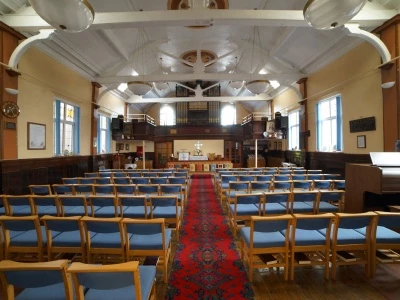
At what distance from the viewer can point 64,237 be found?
7.54ft

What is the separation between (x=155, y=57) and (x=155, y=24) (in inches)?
205

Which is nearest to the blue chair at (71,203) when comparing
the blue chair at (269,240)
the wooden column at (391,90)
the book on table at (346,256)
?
the blue chair at (269,240)

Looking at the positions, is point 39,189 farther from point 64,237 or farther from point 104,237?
point 104,237

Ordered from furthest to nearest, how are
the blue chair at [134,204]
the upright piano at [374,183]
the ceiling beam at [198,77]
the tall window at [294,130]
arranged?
1. the tall window at [294,130]
2. the ceiling beam at [198,77]
3. the blue chair at [134,204]
4. the upright piano at [374,183]

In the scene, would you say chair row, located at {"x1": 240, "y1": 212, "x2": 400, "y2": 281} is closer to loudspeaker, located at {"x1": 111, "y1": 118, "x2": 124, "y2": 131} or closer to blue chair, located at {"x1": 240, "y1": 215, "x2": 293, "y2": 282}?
blue chair, located at {"x1": 240, "y1": 215, "x2": 293, "y2": 282}

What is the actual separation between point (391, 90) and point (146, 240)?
5718mm

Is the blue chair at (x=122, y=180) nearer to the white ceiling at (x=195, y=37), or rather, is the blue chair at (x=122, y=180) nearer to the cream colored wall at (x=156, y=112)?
the white ceiling at (x=195, y=37)

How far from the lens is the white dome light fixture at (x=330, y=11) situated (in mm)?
1946

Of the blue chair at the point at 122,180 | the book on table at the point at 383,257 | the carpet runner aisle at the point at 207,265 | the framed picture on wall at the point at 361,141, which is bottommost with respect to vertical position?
the carpet runner aisle at the point at 207,265

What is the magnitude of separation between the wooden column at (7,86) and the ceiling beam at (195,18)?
0.29 meters

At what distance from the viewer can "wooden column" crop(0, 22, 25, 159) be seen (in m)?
4.54

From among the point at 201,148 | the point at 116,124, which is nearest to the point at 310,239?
the point at 116,124

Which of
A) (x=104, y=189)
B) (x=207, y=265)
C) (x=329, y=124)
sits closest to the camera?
(x=207, y=265)

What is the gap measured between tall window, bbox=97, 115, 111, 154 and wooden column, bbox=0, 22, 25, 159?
4.83m
